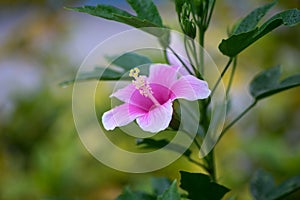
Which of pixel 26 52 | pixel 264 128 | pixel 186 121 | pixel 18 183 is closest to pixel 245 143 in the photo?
pixel 264 128

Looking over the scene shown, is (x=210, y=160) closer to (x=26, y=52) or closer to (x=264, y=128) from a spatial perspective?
(x=264, y=128)

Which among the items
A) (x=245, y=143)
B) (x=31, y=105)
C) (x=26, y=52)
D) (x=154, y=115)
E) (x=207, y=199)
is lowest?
(x=26, y=52)

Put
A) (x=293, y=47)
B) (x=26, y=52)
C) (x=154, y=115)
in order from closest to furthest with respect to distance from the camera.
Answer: (x=154, y=115)
(x=293, y=47)
(x=26, y=52)

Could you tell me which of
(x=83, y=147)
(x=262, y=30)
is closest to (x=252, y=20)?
(x=262, y=30)

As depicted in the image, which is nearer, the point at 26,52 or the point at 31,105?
the point at 31,105

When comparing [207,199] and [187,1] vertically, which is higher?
[187,1]

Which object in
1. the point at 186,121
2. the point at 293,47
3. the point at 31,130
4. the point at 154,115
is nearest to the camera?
the point at 154,115

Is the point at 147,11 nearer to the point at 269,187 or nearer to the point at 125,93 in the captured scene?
the point at 125,93

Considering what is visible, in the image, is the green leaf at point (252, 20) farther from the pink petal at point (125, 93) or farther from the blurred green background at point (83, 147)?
the blurred green background at point (83, 147)
